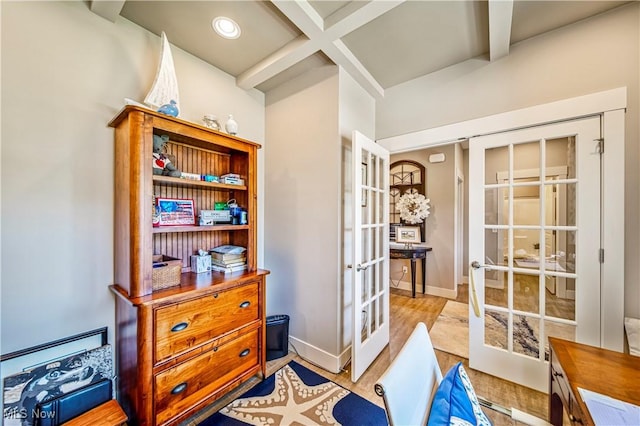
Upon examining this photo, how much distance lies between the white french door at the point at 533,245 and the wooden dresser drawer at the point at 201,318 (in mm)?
1858

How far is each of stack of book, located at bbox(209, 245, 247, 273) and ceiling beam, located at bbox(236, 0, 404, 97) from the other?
153 cm

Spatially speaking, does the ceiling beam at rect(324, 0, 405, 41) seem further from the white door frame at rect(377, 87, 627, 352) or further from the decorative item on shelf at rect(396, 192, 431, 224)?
the decorative item on shelf at rect(396, 192, 431, 224)

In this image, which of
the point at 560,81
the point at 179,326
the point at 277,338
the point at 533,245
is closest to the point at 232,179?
the point at 179,326

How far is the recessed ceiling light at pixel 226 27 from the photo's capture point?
169cm

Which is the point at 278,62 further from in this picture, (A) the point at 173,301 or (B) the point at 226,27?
(A) the point at 173,301

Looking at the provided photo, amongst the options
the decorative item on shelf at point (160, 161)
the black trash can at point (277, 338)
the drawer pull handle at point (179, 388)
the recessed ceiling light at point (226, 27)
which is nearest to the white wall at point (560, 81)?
the recessed ceiling light at point (226, 27)

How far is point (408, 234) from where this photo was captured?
4.28 m

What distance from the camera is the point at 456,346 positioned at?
2.46 meters

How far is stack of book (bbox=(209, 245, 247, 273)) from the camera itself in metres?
1.91

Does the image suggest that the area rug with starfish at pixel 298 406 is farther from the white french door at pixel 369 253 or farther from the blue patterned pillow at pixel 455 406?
the blue patterned pillow at pixel 455 406

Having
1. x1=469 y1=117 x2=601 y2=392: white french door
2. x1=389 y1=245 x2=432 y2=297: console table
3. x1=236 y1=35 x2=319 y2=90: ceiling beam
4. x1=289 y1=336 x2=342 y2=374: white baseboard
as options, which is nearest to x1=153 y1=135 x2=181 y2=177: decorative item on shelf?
x1=236 y1=35 x2=319 y2=90: ceiling beam

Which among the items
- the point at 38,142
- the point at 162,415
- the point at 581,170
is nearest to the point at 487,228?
the point at 581,170

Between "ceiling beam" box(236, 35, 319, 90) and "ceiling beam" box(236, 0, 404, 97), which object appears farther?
"ceiling beam" box(236, 35, 319, 90)

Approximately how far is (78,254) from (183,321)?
0.77m
